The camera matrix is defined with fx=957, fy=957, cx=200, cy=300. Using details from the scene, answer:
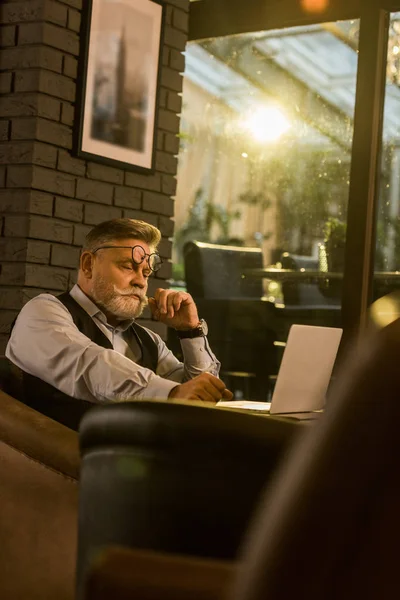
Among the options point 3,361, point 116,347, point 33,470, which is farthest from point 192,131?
point 33,470

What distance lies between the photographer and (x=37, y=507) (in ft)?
6.85

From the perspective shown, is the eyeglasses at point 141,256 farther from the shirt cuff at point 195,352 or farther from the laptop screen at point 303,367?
the laptop screen at point 303,367

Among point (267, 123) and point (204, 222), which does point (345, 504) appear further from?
point (204, 222)

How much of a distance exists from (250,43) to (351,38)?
2.81ft

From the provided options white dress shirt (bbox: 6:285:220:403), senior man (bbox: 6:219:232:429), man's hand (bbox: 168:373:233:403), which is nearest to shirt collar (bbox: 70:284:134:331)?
senior man (bbox: 6:219:232:429)

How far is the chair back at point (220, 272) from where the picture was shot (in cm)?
601

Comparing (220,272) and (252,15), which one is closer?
(252,15)

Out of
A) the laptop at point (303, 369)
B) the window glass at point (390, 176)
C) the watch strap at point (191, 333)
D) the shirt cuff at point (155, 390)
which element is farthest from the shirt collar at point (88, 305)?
the window glass at point (390, 176)

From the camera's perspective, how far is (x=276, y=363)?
19.5ft

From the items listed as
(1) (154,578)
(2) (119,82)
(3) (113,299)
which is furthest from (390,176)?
(1) (154,578)

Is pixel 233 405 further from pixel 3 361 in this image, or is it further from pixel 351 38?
pixel 351 38

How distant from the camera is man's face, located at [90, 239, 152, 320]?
9.49 feet

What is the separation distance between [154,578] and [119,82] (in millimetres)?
3592

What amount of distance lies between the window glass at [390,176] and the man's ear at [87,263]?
228 centimetres
